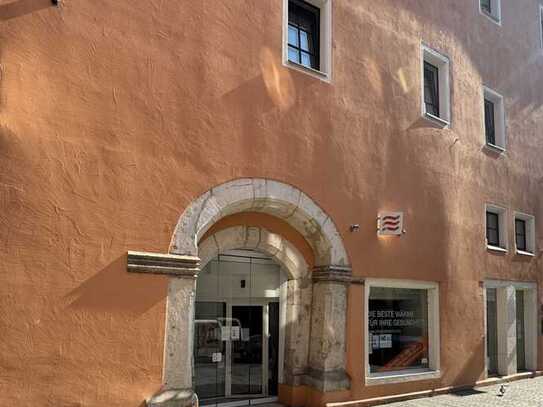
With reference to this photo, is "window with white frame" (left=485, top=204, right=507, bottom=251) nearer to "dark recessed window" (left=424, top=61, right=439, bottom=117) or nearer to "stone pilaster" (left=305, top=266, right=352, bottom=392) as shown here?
"dark recessed window" (left=424, top=61, right=439, bottom=117)

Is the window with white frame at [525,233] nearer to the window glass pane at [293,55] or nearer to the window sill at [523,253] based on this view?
the window sill at [523,253]

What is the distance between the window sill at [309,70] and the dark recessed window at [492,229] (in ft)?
19.2

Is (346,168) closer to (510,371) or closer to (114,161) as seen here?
(114,161)

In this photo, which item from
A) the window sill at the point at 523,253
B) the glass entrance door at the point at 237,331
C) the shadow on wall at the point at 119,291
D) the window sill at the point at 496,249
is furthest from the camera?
the window sill at the point at 523,253

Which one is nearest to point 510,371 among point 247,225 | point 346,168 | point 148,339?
point 346,168

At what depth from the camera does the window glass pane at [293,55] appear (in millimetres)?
9391

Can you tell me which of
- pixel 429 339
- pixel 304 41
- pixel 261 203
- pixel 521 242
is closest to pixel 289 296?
pixel 261 203

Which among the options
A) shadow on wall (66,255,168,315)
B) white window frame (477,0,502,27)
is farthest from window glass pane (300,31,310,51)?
white window frame (477,0,502,27)

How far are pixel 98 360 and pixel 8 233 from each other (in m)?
1.63

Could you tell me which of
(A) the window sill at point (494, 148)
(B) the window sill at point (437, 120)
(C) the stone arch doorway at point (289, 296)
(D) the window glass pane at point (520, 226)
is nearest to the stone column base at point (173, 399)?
(C) the stone arch doorway at point (289, 296)

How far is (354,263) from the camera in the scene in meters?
9.75

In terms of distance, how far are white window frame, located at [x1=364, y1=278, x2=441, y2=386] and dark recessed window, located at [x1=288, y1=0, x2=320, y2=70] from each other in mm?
3590

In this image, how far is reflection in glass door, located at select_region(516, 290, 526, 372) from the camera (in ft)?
46.3

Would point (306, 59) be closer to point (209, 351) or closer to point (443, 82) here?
point (443, 82)
